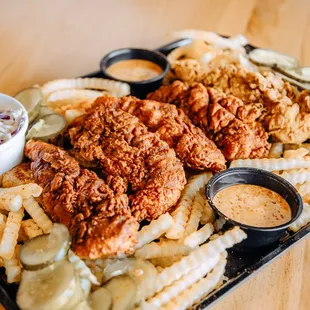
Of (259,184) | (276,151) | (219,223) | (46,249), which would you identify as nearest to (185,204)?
(219,223)

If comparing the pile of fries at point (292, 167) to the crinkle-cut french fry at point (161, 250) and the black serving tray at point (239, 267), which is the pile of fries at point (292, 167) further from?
the crinkle-cut french fry at point (161, 250)

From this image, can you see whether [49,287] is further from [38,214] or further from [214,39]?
[214,39]

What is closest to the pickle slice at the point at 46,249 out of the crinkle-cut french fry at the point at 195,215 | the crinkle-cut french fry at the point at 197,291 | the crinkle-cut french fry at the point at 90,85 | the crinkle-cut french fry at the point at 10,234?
the crinkle-cut french fry at the point at 10,234

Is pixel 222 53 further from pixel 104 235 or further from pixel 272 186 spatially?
pixel 104 235

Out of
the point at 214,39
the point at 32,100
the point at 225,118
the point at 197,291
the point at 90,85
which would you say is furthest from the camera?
the point at 214,39

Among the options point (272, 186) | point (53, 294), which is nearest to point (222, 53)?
point (272, 186)

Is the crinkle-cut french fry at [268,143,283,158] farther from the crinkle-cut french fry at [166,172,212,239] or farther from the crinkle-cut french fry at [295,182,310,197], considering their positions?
the crinkle-cut french fry at [166,172,212,239]
